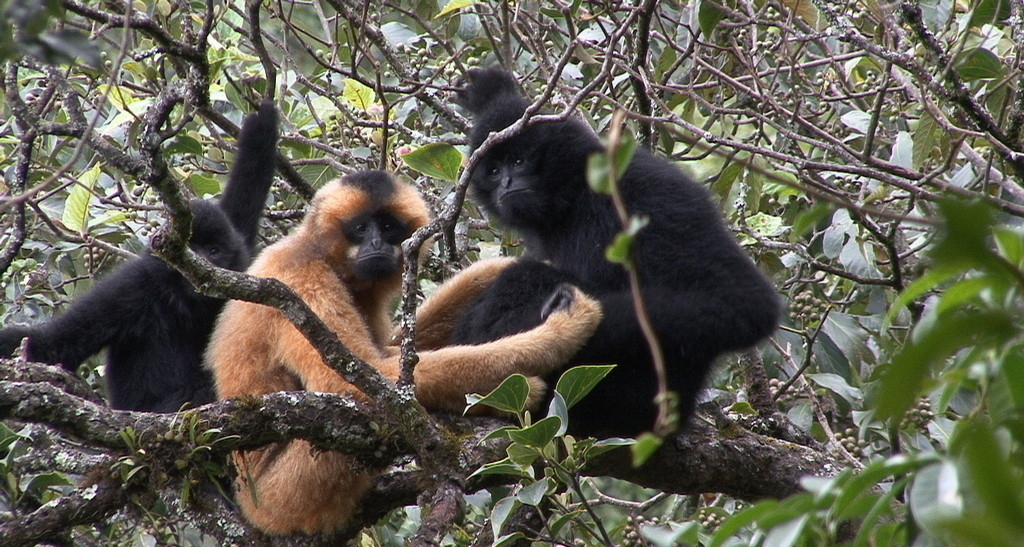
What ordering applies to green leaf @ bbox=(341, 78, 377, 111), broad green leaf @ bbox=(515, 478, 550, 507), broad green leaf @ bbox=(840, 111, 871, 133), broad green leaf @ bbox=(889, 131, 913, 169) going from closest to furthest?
broad green leaf @ bbox=(515, 478, 550, 507), broad green leaf @ bbox=(889, 131, 913, 169), broad green leaf @ bbox=(840, 111, 871, 133), green leaf @ bbox=(341, 78, 377, 111)

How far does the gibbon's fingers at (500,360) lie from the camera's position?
4223 mm

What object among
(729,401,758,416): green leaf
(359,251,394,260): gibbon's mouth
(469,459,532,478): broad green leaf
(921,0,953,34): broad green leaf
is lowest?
(729,401,758,416): green leaf

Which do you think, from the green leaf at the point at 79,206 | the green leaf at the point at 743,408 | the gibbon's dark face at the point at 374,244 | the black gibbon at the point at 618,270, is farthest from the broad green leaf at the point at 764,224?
the green leaf at the point at 79,206

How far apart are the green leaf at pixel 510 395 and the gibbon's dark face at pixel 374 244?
170cm

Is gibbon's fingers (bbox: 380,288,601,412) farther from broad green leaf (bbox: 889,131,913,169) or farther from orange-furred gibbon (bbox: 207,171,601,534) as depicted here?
broad green leaf (bbox: 889,131,913,169)

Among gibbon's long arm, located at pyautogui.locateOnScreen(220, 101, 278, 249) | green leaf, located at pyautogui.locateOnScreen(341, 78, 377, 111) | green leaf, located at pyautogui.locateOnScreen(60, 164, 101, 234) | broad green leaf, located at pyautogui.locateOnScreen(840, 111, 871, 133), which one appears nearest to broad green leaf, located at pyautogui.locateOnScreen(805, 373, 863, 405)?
broad green leaf, located at pyautogui.locateOnScreen(840, 111, 871, 133)

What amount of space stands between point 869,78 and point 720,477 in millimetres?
2744

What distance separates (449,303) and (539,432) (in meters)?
2.06

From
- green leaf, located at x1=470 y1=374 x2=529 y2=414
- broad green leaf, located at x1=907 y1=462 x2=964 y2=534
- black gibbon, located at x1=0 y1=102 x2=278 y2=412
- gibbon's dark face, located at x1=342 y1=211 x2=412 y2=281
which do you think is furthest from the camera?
black gibbon, located at x1=0 y1=102 x2=278 y2=412

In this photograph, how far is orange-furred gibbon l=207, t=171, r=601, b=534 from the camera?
4211 millimetres

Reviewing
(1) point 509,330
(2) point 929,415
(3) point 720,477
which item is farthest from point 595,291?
(2) point 929,415

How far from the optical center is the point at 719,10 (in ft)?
15.6

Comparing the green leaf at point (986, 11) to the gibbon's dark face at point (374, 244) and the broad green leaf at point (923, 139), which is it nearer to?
the broad green leaf at point (923, 139)

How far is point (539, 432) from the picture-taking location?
320 centimetres
